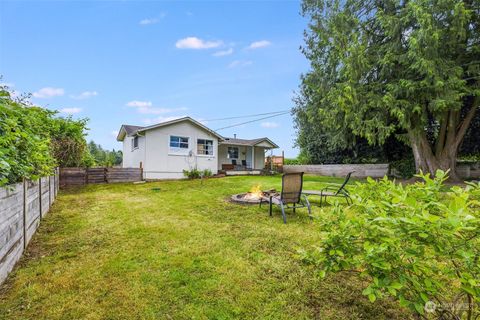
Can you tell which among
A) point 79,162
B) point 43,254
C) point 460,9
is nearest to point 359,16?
point 460,9

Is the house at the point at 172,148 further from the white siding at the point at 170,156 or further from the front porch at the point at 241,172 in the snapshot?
the front porch at the point at 241,172

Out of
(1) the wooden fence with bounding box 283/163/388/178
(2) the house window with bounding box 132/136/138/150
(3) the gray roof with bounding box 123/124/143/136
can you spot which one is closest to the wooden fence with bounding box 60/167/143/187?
(2) the house window with bounding box 132/136/138/150

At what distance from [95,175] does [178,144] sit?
5.43 metres

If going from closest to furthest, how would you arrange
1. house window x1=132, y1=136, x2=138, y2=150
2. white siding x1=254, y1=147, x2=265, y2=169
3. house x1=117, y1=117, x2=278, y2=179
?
house x1=117, y1=117, x2=278, y2=179, house window x1=132, y1=136, x2=138, y2=150, white siding x1=254, y1=147, x2=265, y2=169

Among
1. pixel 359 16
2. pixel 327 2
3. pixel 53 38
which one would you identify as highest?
pixel 327 2

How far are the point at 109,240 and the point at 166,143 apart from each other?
12409 mm

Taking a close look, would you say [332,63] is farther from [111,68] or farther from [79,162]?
[79,162]

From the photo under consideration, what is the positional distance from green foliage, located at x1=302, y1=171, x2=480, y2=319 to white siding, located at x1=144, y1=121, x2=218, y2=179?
14.8m

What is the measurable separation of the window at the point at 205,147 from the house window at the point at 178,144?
102 centimetres

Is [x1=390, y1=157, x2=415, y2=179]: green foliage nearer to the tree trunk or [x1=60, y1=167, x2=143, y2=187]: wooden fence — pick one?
the tree trunk

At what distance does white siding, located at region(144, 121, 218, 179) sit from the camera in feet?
50.5

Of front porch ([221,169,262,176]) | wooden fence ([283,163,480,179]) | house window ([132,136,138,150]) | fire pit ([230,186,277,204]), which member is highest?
house window ([132,136,138,150])

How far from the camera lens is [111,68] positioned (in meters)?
15.3

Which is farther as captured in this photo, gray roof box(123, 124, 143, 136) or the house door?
the house door
